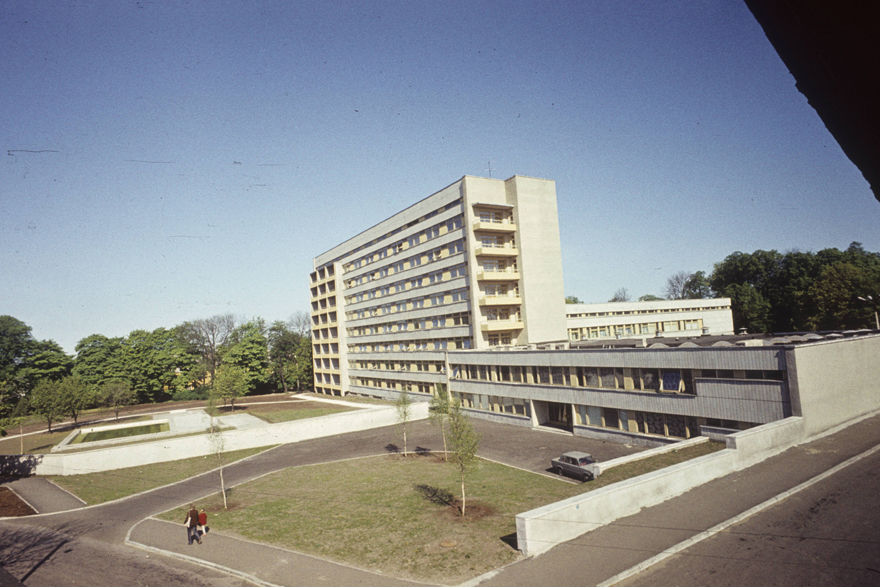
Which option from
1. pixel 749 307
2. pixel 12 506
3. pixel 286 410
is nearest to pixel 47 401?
pixel 286 410

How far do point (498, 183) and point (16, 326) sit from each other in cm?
6463

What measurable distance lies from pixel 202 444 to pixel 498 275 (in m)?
32.9

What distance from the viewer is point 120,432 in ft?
172

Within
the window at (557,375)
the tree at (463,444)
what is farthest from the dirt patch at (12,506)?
the window at (557,375)

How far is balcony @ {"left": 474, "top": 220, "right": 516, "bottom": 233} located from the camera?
→ 2076 inches

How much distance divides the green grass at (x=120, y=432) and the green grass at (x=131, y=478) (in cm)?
1267

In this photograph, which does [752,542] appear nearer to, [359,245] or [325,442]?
[325,442]

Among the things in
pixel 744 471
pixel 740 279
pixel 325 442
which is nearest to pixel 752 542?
pixel 744 471

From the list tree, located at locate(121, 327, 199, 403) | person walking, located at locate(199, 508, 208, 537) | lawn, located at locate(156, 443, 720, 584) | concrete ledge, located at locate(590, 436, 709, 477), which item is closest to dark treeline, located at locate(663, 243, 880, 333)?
concrete ledge, located at locate(590, 436, 709, 477)

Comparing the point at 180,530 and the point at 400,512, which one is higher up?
the point at 400,512

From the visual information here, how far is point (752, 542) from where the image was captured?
1416cm

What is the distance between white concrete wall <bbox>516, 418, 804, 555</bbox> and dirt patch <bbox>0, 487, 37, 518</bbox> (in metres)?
28.9

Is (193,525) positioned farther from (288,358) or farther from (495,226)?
(288,358)

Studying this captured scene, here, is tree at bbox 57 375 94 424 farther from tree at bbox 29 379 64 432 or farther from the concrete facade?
the concrete facade
